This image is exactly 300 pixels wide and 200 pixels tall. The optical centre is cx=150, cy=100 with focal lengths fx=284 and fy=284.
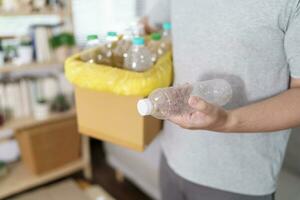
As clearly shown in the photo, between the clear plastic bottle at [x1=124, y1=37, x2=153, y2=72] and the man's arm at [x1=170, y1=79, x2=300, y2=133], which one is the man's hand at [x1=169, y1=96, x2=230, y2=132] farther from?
the clear plastic bottle at [x1=124, y1=37, x2=153, y2=72]

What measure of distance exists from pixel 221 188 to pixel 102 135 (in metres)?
0.42

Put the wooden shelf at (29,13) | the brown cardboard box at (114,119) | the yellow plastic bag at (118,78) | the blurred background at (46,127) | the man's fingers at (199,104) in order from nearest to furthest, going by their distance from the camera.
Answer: the man's fingers at (199,104), the yellow plastic bag at (118,78), the brown cardboard box at (114,119), the wooden shelf at (29,13), the blurred background at (46,127)

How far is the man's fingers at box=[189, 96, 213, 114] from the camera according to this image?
535mm

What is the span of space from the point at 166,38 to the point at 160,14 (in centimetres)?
18

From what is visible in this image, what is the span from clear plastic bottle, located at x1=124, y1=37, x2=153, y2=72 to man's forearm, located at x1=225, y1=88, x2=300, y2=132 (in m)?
0.38

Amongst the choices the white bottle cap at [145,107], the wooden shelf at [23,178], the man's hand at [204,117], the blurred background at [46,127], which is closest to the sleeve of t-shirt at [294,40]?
the man's hand at [204,117]

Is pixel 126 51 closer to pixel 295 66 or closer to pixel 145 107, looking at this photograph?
pixel 145 107

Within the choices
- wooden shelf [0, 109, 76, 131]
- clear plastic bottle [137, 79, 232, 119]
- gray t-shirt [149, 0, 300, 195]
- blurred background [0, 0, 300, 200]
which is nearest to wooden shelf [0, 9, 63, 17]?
blurred background [0, 0, 300, 200]

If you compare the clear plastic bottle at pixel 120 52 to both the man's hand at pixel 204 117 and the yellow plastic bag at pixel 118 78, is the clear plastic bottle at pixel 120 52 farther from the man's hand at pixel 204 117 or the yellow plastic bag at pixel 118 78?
the man's hand at pixel 204 117

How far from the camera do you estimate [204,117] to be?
1.85ft

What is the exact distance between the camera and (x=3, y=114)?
1857mm

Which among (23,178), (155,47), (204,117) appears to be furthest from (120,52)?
(23,178)

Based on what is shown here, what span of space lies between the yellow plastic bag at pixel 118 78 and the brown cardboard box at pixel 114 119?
0.08m

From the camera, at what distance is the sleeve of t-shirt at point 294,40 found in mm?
607
